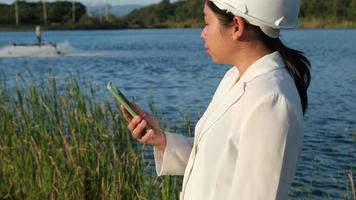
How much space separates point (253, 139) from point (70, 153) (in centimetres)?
329

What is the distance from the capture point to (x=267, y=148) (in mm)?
1644

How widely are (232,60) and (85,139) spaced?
3376mm

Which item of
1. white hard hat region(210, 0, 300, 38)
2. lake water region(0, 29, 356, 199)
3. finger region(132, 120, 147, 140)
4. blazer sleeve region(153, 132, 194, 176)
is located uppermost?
white hard hat region(210, 0, 300, 38)

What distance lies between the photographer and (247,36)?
179 cm

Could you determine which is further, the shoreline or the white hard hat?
the shoreline

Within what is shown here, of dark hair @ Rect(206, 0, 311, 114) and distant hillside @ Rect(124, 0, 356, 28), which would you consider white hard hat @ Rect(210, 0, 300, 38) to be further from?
distant hillside @ Rect(124, 0, 356, 28)

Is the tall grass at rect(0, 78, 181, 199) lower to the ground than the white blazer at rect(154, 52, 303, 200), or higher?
lower

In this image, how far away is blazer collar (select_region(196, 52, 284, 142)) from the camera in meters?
1.74

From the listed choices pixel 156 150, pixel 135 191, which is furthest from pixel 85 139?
pixel 156 150

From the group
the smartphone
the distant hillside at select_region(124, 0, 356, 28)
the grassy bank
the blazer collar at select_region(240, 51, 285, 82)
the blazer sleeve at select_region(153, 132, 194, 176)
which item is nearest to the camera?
the blazer collar at select_region(240, 51, 285, 82)

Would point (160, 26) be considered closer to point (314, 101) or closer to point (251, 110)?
point (314, 101)

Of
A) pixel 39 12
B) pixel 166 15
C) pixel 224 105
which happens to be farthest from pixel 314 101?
pixel 166 15

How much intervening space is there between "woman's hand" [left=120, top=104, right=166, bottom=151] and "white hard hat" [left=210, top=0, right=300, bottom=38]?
0.47 meters

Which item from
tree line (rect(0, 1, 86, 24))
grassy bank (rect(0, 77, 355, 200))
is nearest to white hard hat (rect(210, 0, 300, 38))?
grassy bank (rect(0, 77, 355, 200))
